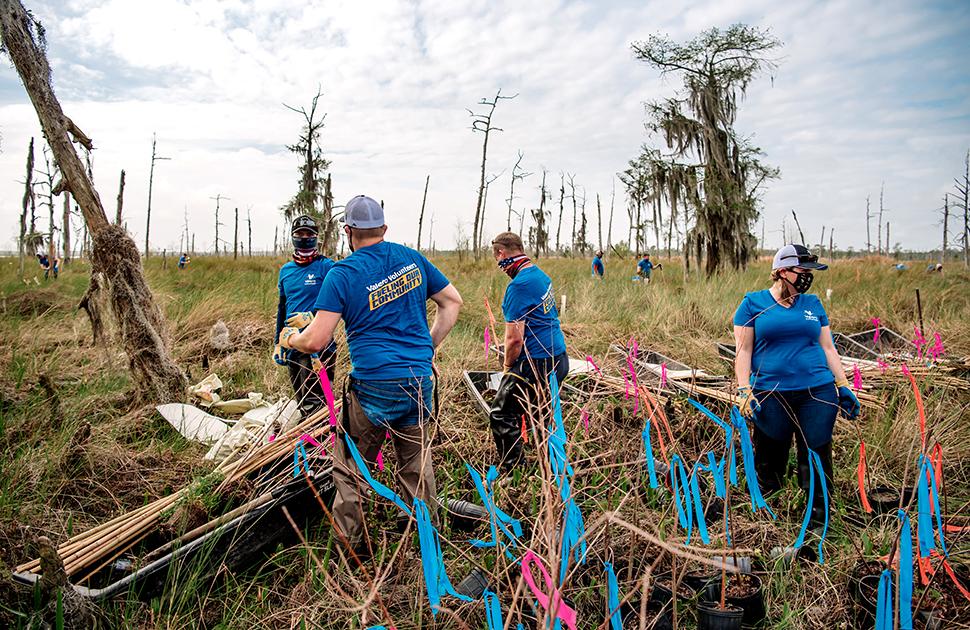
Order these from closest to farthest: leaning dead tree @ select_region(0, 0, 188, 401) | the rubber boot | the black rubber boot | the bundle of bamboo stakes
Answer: the bundle of bamboo stakes → the rubber boot → the black rubber boot → leaning dead tree @ select_region(0, 0, 188, 401)

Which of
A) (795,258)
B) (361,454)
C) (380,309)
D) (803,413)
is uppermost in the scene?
(795,258)

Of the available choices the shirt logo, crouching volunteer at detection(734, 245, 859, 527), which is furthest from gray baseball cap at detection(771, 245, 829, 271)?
the shirt logo

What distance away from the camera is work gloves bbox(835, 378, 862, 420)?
121 inches

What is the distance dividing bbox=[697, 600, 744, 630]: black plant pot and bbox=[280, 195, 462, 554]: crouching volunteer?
3.91ft

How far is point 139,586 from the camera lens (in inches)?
89.0

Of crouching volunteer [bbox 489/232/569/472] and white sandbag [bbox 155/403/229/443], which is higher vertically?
crouching volunteer [bbox 489/232/569/472]

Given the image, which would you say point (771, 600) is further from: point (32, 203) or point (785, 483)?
point (32, 203)

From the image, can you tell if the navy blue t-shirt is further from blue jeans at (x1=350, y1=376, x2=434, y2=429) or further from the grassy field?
blue jeans at (x1=350, y1=376, x2=434, y2=429)

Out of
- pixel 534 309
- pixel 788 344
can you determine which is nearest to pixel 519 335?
pixel 534 309

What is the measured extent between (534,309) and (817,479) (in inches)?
73.2

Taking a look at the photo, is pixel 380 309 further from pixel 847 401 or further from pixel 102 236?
pixel 102 236

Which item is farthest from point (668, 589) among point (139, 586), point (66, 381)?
point (66, 381)

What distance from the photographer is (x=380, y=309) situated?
2641mm

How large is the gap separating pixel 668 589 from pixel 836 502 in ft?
5.21
